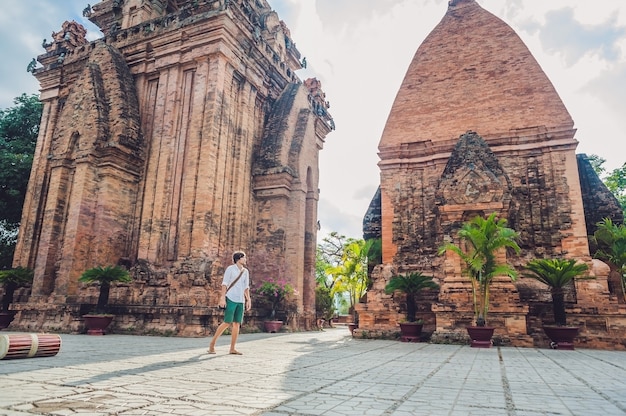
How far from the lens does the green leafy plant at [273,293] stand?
14282 mm

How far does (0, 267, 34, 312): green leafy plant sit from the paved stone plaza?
9.51 meters

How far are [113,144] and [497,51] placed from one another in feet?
44.8

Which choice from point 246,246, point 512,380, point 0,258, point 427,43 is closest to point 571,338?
point 512,380

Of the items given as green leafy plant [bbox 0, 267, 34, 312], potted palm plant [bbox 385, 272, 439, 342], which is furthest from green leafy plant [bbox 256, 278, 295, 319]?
green leafy plant [bbox 0, 267, 34, 312]

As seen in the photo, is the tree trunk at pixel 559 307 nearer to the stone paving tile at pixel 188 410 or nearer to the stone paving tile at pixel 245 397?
the stone paving tile at pixel 245 397

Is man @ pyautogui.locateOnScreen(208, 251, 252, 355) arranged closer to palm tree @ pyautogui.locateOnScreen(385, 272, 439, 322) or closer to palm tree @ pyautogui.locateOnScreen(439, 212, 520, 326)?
palm tree @ pyautogui.locateOnScreen(385, 272, 439, 322)

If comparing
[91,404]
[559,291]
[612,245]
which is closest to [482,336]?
[559,291]

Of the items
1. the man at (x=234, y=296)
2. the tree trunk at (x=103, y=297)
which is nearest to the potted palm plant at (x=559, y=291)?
the man at (x=234, y=296)

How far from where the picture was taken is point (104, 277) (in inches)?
440

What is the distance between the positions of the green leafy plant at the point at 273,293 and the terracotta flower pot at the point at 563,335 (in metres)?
8.04

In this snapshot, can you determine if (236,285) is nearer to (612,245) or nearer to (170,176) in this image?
(170,176)

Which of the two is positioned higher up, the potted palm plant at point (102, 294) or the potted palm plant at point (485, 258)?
the potted palm plant at point (485, 258)

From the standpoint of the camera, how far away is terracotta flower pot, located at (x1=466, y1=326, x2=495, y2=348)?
9422 millimetres

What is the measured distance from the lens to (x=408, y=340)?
1088cm
